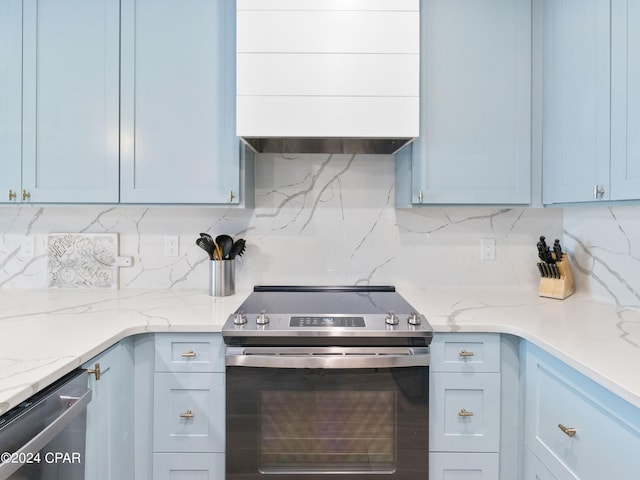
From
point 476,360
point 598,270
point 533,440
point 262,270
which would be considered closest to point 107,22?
point 262,270

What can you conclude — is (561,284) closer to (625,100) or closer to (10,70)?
(625,100)

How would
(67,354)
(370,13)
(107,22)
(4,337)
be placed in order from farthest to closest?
(107,22)
(370,13)
(4,337)
(67,354)

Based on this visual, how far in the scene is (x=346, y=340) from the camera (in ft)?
4.42

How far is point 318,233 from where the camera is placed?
200 cm

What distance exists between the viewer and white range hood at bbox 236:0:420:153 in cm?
150

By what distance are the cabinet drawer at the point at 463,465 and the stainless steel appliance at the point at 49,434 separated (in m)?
1.17

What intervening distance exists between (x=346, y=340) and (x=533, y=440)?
727 mm

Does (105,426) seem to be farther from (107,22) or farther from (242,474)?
(107,22)

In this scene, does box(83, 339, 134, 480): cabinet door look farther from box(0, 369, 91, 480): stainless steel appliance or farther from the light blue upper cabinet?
the light blue upper cabinet

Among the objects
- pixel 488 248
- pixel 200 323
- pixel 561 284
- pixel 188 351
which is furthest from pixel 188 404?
pixel 561 284

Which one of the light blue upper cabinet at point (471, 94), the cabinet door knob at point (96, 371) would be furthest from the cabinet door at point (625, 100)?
the cabinet door knob at point (96, 371)

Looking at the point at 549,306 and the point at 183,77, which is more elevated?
the point at 183,77

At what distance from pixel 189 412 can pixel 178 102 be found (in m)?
1.26

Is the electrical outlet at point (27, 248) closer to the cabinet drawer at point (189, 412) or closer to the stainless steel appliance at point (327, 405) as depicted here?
the cabinet drawer at point (189, 412)
